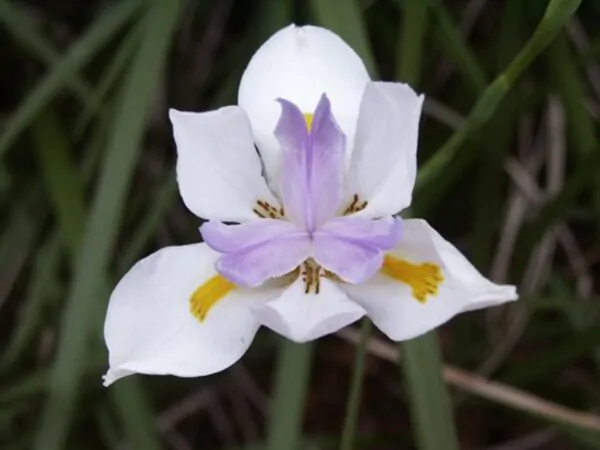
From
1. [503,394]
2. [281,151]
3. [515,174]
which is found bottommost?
[503,394]

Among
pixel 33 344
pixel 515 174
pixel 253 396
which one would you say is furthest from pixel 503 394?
pixel 33 344

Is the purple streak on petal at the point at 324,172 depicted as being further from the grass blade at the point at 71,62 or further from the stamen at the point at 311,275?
the grass blade at the point at 71,62


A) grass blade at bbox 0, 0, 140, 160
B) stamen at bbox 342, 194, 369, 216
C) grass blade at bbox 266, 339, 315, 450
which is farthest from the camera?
grass blade at bbox 0, 0, 140, 160

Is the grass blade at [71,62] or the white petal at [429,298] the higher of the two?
the grass blade at [71,62]

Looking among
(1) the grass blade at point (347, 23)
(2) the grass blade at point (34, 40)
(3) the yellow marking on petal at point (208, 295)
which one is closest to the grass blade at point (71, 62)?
(2) the grass blade at point (34, 40)

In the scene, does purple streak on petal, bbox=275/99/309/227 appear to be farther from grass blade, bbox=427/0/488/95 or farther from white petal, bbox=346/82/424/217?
grass blade, bbox=427/0/488/95

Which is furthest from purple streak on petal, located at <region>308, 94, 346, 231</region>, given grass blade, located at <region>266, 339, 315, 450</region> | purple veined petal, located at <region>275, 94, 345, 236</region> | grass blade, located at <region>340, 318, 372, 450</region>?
grass blade, located at <region>266, 339, 315, 450</region>

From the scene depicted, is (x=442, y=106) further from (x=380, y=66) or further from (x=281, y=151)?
(x=281, y=151)
